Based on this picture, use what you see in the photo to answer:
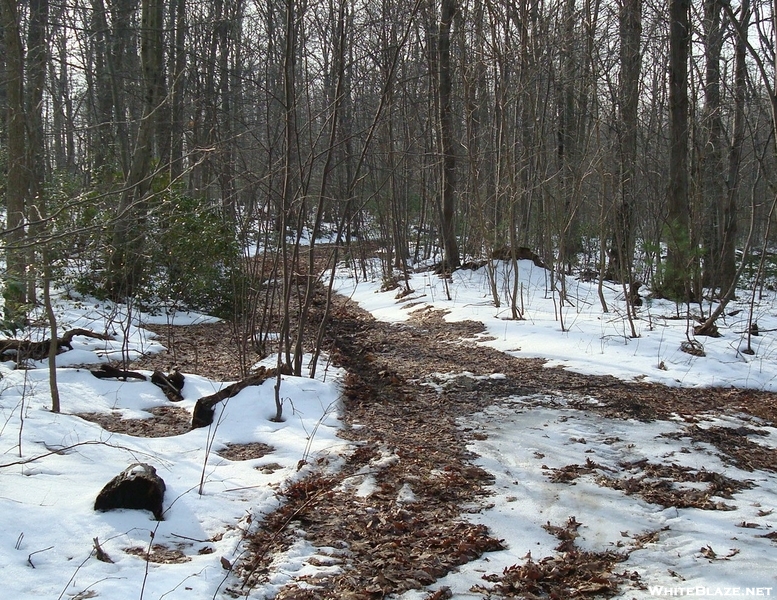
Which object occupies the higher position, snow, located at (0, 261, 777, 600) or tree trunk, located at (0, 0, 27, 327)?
tree trunk, located at (0, 0, 27, 327)

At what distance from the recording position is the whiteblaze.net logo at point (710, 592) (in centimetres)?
264

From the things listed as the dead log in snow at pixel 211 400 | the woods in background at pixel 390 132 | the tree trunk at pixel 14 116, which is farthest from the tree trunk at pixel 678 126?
the tree trunk at pixel 14 116

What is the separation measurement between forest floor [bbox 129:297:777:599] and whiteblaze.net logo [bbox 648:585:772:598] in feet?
0.67

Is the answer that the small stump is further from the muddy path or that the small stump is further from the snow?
the muddy path

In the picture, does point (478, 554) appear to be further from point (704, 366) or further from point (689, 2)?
point (689, 2)

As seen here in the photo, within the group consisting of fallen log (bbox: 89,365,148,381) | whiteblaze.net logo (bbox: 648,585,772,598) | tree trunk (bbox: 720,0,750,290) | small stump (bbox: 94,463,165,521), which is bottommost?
whiteblaze.net logo (bbox: 648,585,772,598)

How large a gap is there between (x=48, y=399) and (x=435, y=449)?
3195mm

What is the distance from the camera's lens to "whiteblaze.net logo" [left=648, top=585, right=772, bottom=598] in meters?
2.64

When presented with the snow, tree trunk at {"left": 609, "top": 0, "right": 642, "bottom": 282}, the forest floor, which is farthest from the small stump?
tree trunk at {"left": 609, "top": 0, "right": 642, "bottom": 282}

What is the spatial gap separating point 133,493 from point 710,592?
2892 millimetres

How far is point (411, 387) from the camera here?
6.52 meters

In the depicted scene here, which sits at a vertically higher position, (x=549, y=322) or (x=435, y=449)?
(x=549, y=322)

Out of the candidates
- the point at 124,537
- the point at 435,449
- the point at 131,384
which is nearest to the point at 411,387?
the point at 435,449

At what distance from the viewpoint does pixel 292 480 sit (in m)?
4.00
